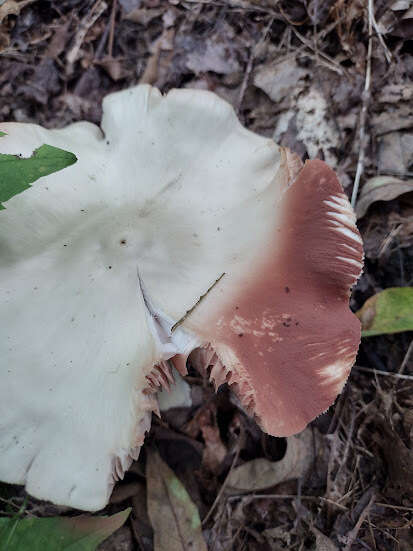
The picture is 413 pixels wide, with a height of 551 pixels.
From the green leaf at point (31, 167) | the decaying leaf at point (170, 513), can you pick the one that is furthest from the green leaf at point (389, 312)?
the green leaf at point (31, 167)

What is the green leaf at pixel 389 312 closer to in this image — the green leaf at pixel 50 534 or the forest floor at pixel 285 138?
the forest floor at pixel 285 138

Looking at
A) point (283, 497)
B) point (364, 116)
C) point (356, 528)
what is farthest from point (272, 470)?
point (364, 116)

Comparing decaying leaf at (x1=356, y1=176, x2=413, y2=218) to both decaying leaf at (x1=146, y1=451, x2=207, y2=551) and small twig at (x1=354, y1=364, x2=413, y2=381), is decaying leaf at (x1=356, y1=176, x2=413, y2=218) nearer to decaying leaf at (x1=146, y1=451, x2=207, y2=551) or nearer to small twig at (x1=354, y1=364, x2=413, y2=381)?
small twig at (x1=354, y1=364, x2=413, y2=381)

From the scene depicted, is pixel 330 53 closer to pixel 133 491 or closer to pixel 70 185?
pixel 70 185

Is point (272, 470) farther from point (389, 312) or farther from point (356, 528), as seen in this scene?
point (389, 312)

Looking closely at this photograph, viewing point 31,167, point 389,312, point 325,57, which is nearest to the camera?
point 31,167
